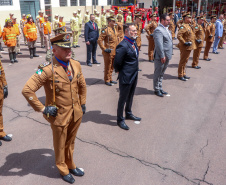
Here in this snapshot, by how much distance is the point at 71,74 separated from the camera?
9.57 ft

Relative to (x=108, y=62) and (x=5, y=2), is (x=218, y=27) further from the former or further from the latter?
(x=5, y=2)

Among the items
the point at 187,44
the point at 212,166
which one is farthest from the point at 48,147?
the point at 187,44

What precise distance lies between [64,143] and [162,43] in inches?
161

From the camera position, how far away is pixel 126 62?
4605 millimetres

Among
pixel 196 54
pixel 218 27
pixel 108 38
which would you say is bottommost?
pixel 196 54

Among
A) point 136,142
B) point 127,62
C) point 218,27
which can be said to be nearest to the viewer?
point 136,142

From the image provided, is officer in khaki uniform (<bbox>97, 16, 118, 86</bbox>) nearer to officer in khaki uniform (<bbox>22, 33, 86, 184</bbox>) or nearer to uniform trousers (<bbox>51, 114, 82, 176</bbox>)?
officer in khaki uniform (<bbox>22, 33, 86, 184</bbox>)

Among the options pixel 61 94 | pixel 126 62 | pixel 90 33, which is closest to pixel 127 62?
pixel 126 62

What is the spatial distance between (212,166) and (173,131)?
1.18m

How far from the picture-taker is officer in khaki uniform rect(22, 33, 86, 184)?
8.75 ft

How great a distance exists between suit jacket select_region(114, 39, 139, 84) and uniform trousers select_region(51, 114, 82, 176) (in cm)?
175

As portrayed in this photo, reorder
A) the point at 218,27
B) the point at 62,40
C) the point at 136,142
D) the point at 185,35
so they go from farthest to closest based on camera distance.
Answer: the point at 218,27 → the point at 185,35 → the point at 136,142 → the point at 62,40

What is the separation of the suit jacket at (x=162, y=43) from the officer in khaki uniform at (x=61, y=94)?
3.49 meters

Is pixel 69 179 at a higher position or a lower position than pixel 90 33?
lower
